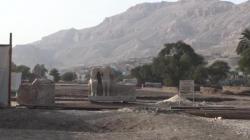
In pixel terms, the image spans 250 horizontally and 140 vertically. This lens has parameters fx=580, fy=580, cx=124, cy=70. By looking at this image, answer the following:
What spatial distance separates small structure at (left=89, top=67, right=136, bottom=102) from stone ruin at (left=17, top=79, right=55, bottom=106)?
Answer: 6.63 metres

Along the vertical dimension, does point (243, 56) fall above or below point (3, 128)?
above

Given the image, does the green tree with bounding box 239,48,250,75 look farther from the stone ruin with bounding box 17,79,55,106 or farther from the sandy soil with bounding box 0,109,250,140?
the sandy soil with bounding box 0,109,250,140

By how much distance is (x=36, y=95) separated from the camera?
33.9 m

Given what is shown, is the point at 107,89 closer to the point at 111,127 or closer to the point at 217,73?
the point at 111,127

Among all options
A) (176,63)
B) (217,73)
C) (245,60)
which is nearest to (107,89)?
(245,60)

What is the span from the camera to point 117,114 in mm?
22766

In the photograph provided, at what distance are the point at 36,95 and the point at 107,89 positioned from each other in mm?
8631

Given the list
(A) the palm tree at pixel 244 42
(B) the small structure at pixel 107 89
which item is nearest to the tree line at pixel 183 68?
(A) the palm tree at pixel 244 42

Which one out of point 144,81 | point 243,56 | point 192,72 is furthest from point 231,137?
point 144,81

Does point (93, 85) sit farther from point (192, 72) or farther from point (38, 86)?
point (192, 72)

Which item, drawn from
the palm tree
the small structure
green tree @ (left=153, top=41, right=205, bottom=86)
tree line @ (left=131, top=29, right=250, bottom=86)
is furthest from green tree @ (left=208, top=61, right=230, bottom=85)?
the small structure

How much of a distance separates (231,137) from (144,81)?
120871 mm

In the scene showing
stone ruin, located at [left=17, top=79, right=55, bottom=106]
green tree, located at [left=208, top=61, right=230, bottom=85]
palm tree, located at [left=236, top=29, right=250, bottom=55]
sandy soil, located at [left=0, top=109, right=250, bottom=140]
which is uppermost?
palm tree, located at [left=236, top=29, right=250, bottom=55]

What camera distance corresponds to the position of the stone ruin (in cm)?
3384
